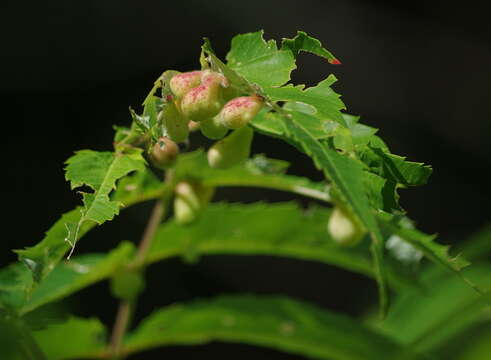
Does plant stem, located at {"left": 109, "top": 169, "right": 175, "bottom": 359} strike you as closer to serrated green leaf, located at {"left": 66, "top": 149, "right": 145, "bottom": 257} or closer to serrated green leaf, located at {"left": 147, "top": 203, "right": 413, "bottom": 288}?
serrated green leaf, located at {"left": 147, "top": 203, "right": 413, "bottom": 288}

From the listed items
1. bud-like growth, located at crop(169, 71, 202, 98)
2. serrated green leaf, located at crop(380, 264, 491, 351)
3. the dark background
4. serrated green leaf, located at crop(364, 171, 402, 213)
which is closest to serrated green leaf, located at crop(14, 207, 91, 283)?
bud-like growth, located at crop(169, 71, 202, 98)

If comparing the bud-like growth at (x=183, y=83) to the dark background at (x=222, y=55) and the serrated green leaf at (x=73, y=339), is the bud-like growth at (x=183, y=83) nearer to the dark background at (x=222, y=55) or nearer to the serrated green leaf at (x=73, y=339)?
the serrated green leaf at (x=73, y=339)

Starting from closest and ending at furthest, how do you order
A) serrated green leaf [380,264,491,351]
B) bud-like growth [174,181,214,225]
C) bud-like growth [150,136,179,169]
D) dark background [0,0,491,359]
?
bud-like growth [150,136,179,169]
bud-like growth [174,181,214,225]
serrated green leaf [380,264,491,351]
dark background [0,0,491,359]

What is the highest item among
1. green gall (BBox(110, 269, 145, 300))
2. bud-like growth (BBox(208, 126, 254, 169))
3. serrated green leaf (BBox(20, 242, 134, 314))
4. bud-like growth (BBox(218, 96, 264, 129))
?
bud-like growth (BBox(218, 96, 264, 129))

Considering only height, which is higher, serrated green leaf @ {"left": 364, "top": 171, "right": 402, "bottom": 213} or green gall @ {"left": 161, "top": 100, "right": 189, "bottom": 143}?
green gall @ {"left": 161, "top": 100, "right": 189, "bottom": 143}

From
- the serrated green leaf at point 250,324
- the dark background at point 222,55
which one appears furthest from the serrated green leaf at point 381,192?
the dark background at point 222,55

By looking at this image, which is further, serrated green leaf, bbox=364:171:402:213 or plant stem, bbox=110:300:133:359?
plant stem, bbox=110:300:133:359

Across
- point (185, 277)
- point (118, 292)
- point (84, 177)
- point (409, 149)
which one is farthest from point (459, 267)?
point (409, 149)
